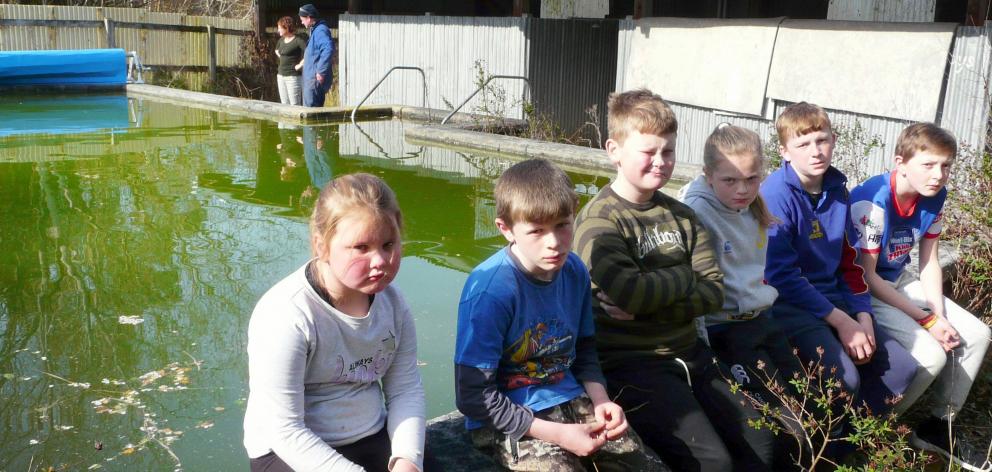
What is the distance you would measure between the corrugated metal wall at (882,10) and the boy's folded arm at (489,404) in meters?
6.71

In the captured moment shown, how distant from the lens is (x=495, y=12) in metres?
16.8

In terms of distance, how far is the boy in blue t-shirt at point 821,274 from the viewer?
319 cm

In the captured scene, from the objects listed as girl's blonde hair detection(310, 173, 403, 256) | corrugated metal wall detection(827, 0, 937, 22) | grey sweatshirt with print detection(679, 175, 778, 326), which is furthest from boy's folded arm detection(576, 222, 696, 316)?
corrugated metal wall detection(827, 0, 937, 22)

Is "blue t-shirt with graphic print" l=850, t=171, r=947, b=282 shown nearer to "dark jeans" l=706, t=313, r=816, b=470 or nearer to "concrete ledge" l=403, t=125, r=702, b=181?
"dark jeans" l=706, t=313, r=816, b=470

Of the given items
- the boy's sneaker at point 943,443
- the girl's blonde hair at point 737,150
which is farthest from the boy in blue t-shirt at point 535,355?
the boy's sneaker at point 943,443

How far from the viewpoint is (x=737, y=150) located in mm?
3014

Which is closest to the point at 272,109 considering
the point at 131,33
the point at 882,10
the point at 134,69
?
the point at 882,10

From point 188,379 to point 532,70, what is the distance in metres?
8.76

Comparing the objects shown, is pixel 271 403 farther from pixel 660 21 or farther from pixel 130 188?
pixel 660 21

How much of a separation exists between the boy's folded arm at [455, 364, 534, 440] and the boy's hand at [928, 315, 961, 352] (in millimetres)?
1861

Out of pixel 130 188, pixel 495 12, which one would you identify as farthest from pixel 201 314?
pixel 495 12

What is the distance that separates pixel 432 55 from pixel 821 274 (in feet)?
33.6

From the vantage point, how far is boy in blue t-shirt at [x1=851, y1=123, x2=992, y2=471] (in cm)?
333

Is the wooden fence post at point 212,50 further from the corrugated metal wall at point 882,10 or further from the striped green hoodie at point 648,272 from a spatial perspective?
the striped green hoodie at point 648,272
